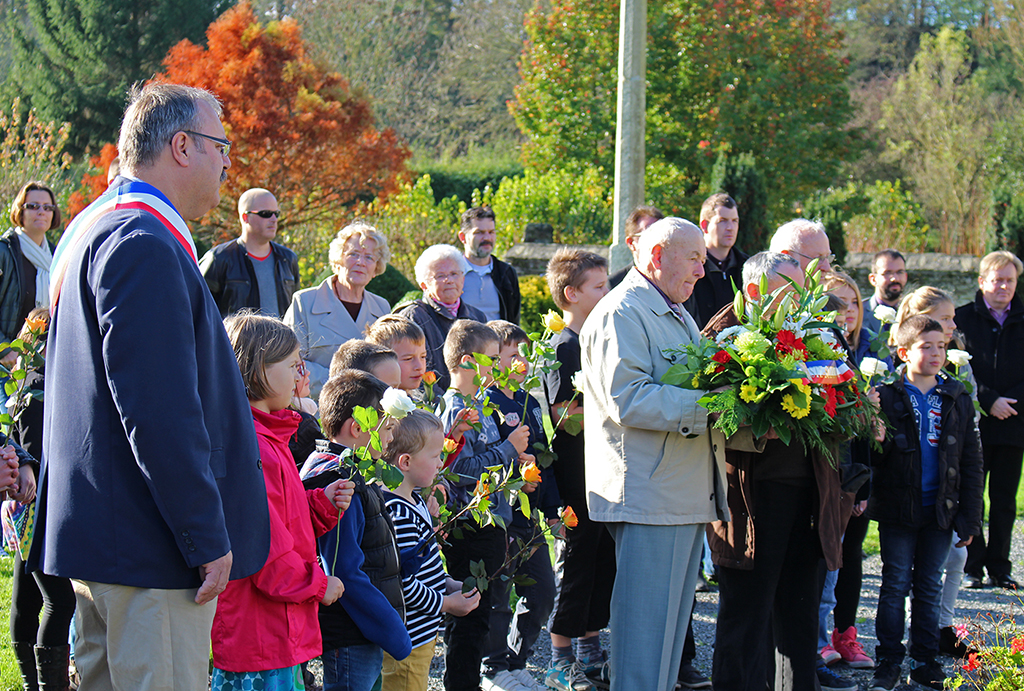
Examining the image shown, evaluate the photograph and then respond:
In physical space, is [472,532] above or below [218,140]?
below

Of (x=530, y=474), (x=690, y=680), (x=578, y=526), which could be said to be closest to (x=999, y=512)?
(x=690, y=680)

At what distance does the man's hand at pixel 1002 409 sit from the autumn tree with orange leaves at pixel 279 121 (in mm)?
10548

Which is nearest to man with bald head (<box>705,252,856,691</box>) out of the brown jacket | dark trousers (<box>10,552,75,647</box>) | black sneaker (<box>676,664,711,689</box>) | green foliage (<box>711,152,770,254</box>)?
the brown jacket

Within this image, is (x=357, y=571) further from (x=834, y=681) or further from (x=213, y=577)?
(x=834, y=681)

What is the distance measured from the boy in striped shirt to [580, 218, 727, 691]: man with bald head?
73 centimetres

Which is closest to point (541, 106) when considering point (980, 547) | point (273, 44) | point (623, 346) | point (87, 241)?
point (273, 44)

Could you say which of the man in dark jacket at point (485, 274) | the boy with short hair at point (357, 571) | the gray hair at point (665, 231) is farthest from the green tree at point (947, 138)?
the boy with short hair at point (357, 571)

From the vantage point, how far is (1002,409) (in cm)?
583

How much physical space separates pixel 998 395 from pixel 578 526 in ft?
11.0

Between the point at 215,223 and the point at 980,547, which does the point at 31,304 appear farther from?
the point at 215,223

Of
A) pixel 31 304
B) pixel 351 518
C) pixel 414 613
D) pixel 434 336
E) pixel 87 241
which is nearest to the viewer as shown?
pixel 87 241

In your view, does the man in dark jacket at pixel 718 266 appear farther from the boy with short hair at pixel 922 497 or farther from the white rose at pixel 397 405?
the white rose at pixel 397 405

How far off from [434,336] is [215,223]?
1131 cm

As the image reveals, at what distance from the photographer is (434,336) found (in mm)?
4809
